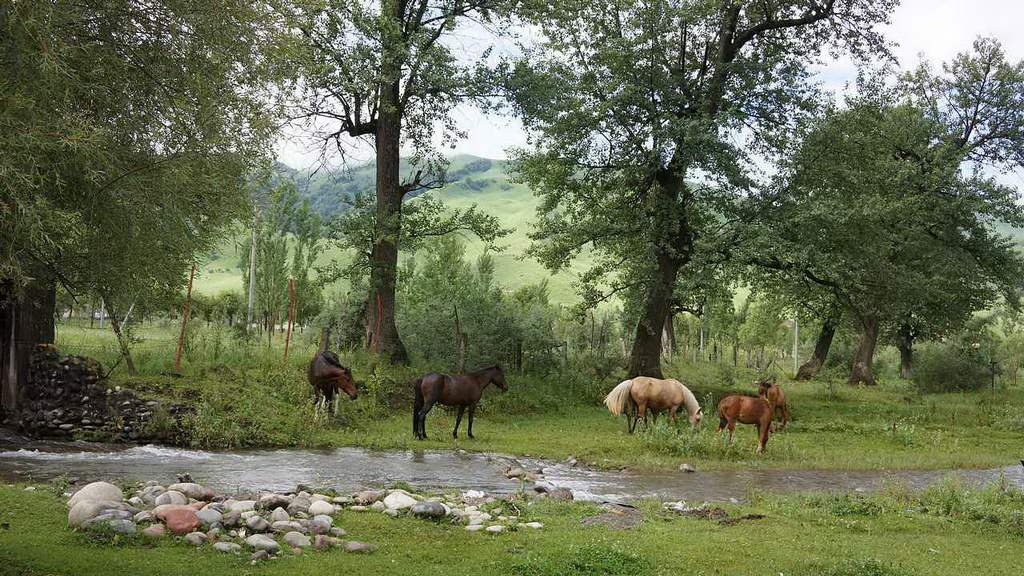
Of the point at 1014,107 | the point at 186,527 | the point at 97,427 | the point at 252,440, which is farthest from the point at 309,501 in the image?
the point at 1014,107

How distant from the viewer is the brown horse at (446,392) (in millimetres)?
19578

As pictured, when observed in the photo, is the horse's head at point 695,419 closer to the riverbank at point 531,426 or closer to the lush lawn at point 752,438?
the lush lawn at point 752,438

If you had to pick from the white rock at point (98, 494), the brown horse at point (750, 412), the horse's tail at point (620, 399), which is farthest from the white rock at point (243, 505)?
the horse's tail at point (620, 399)

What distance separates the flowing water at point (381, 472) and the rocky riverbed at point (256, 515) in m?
2.06

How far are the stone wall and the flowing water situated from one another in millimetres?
622

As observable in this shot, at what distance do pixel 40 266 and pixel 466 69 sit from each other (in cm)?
1727

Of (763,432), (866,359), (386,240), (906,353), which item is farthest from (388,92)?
(906,353)

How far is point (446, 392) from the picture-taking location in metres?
20.0

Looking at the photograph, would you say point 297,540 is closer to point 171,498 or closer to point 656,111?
point 171,498

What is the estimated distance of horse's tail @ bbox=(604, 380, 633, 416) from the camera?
22.1m

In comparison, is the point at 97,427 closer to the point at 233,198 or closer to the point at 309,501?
the point at 233,198

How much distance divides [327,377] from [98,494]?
35.0 feet

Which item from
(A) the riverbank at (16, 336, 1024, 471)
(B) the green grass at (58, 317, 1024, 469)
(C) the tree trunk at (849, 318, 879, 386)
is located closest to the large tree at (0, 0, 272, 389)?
(A) the riverbank at (16, 336, 1024, 471)

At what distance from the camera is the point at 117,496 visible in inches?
383
